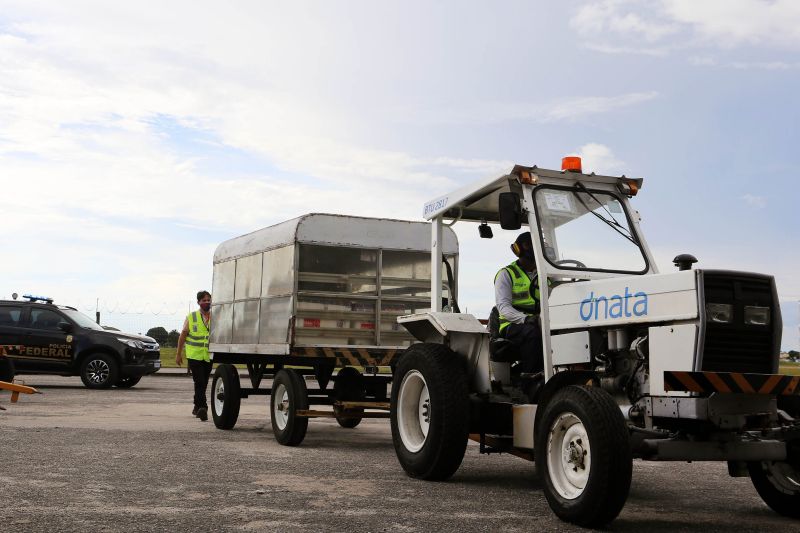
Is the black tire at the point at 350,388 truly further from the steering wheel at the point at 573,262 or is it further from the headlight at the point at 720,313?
the headlight at the point at 720,313

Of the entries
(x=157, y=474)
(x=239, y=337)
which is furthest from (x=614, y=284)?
(x=239, y=337)

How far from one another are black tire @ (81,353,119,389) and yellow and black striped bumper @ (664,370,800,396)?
52.8ft

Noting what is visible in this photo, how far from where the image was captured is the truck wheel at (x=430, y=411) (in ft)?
25.0

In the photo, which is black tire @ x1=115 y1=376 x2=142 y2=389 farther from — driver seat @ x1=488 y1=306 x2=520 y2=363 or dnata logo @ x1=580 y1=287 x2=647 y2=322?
dnata logo @ x1=580 y1=287 x2=647 y2=322

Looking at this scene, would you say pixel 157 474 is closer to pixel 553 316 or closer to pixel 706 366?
pixel 553 316

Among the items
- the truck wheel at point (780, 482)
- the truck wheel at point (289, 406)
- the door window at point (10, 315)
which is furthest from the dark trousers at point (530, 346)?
the door window at point (10, 315)

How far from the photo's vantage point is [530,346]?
7309 millimetres

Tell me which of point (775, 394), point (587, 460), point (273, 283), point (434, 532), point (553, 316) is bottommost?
point (434, 532)

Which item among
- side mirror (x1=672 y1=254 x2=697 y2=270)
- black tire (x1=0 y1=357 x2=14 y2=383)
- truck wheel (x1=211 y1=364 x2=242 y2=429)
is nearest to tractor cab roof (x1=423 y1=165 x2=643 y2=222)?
side mirror (x1=672 y1=254 x2=697 y2=270)

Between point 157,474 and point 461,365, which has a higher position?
point 461,365

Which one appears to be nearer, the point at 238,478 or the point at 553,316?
the point at 553,316

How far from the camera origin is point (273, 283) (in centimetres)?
1161

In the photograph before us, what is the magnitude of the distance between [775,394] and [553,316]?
63.2 inches

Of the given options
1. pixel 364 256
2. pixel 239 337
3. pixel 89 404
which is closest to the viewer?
pixel 364 256
